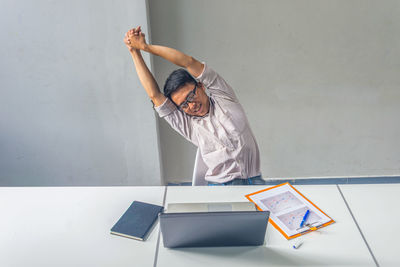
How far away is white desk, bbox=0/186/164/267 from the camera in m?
1.34

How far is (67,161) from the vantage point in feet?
9.62

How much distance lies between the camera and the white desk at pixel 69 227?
1.34 meters

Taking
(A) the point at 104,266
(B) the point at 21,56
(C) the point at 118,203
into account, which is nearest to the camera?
(A) the point at 104,266

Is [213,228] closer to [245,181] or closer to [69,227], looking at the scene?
[69,227]

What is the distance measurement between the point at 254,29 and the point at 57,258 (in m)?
2.15

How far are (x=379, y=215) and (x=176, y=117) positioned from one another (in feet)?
3.75

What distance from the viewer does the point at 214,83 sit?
72.7 inches

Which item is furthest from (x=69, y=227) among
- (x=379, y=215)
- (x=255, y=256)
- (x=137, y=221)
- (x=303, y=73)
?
(x=303, y=73)

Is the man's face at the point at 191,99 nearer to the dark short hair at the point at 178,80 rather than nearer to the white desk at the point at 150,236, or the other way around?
the dark short hair at the point at 178,80

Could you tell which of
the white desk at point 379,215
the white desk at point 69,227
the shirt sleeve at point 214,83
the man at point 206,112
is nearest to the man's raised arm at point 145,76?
the man at point 206,112

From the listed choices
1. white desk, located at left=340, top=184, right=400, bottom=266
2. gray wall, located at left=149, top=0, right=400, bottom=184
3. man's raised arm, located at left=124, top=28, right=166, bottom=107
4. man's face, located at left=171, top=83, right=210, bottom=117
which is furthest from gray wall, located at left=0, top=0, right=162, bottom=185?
white desk, located at left=340, top=184, right=400, bottom=266

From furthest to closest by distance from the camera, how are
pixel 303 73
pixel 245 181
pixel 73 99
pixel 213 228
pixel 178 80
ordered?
pixel 303 73
pixel 73 99
pixel 245 181
pixel 178 80
pixel 213 228

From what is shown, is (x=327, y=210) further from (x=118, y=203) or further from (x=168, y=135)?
(x=168, y=135)

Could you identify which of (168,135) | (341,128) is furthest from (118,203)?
(341,128)
